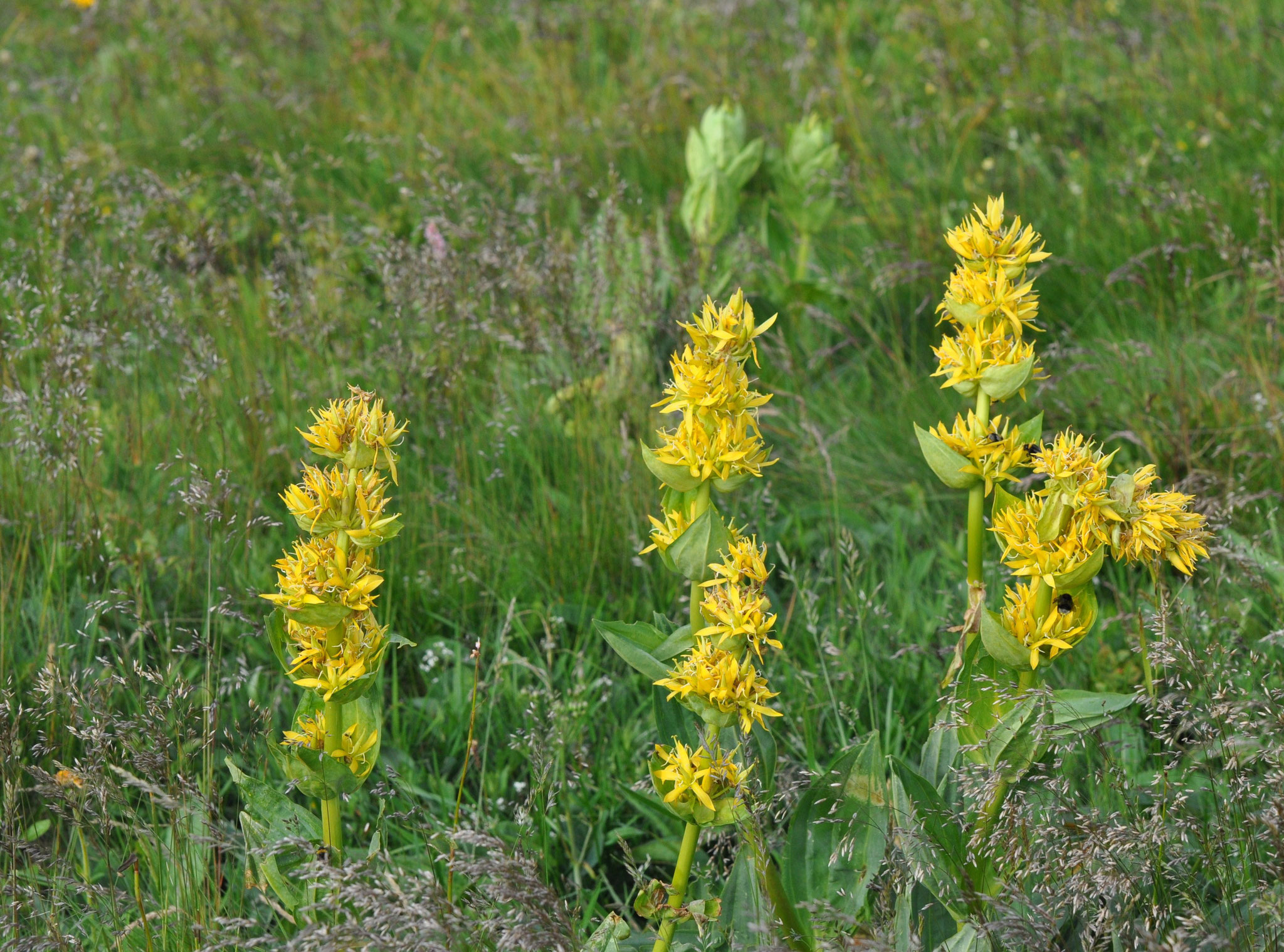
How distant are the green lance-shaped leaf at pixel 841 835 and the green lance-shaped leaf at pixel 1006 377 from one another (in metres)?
0.50

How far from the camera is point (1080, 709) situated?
1534 mm

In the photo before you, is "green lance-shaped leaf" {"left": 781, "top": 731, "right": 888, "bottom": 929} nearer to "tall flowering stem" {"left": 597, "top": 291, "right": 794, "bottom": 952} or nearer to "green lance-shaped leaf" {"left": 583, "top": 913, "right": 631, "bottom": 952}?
"tall flowering stem" {"left": 597, "top": 291, "right": 794, "bottom": 952}

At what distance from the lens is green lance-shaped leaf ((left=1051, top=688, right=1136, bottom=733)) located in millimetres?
1490

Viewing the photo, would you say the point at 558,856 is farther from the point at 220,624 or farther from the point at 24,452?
the point at 24,452

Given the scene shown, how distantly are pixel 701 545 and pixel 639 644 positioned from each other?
214 mm

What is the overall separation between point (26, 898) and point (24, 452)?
1.17m

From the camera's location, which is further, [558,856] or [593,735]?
[593,735]

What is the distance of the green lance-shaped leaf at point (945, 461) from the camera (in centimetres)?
155

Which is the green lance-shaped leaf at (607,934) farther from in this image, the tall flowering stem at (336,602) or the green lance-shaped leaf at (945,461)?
the green lance-shaped leaf at (945,461)

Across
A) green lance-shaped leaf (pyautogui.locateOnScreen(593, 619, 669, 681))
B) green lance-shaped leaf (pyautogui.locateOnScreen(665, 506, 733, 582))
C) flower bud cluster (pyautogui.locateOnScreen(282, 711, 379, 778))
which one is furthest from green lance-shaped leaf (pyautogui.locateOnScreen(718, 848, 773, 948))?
flower bud cluster (pyautogui.locateOnScreen(282, 711, 379, 778))

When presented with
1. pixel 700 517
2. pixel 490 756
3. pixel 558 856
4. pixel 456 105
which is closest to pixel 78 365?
pixel 490 756

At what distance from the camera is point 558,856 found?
6.39 feet

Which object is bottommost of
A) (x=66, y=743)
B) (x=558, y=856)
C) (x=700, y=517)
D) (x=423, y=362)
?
(x=558, y=856)

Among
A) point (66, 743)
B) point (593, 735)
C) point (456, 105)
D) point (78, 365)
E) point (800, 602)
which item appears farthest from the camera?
point (456, 105)
